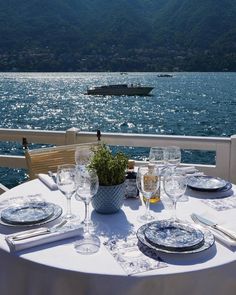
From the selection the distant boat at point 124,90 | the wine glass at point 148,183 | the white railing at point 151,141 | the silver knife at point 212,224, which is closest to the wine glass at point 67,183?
the wine glass at point 148,183

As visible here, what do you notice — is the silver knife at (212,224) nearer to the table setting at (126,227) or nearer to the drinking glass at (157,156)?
the table setting at (126,227)

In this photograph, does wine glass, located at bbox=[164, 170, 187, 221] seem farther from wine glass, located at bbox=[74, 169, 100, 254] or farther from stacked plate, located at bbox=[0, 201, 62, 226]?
stacked plate, located at bbox=[0, 201, 62, 226]

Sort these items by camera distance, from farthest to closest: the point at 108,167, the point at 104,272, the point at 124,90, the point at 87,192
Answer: the point at 124,90 < the point at 108,167 < the point at 87,192 < the point at 104,272

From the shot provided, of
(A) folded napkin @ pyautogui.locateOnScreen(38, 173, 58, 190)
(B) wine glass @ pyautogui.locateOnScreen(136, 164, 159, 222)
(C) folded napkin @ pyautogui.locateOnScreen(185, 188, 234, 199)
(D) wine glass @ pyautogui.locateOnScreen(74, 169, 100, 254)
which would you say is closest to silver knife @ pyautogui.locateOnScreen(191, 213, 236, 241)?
(B) wine glass @ pyautogui.locateOnScreen(136, 164, 159, 222)

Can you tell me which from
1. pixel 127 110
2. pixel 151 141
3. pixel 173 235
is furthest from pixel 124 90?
pixel 173 235

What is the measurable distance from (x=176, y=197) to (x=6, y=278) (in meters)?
0.72

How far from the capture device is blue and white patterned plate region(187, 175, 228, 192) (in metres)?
2.08

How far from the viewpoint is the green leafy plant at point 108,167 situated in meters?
1.72

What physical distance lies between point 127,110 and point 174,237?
41419 millimetres

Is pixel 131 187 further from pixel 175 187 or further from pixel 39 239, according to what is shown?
pixel 39 239

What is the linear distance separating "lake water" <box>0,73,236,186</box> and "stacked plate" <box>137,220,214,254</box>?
1376 cm

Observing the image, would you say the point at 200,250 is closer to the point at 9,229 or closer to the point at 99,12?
the point at 9,229

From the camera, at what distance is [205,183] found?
2.17 m

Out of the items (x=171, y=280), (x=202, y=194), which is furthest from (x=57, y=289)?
(x=202, y=194)
